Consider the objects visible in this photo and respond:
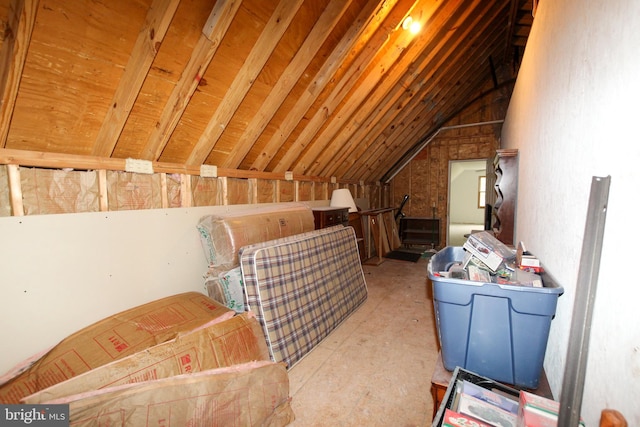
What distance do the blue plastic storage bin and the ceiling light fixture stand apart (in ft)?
8.48

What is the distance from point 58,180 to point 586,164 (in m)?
2.70

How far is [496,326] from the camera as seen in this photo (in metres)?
1.18

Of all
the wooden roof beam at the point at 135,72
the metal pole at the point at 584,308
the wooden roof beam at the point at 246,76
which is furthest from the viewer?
the wooden roof beam at the point at 246,76

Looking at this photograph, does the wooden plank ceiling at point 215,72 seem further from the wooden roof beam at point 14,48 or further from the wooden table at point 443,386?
the wooden table at point 443,386

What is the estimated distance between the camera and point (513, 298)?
3.71 ft

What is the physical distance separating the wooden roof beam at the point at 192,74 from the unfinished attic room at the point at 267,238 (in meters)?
0.02

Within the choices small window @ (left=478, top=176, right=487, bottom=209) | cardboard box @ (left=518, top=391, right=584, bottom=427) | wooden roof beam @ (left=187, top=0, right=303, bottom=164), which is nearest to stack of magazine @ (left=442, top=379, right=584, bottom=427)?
cardboard box @ (left=518, top=391, right=584, bottom=427)

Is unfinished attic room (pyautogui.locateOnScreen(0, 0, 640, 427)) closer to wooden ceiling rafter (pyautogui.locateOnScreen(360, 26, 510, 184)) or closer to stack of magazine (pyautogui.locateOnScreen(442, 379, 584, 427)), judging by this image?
stack of magazine (pyautogui.locateOnScreen(442, 379, 584, 427))

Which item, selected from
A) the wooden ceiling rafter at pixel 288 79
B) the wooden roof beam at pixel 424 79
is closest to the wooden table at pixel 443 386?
the wooden ceiling rafter at pixel 288 79

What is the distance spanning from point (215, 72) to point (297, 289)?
5.91 feet

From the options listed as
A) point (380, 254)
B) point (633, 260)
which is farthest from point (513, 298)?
point (380, 254)

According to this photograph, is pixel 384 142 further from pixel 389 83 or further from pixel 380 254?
pixel 380 254

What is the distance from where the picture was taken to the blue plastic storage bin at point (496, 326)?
1.11 metres

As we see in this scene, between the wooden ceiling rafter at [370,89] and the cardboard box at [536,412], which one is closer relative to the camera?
the cardboard box at [536,412]
